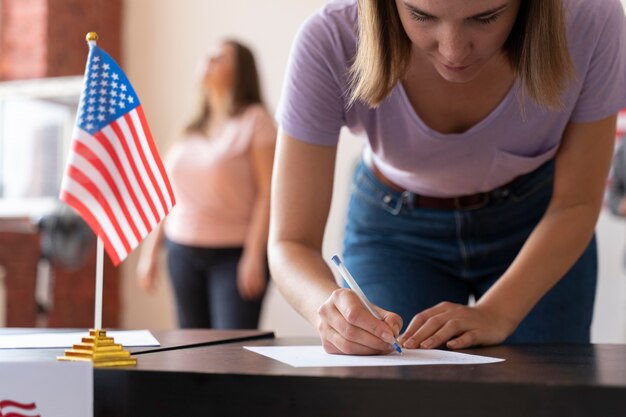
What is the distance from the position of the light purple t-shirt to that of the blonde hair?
64mm

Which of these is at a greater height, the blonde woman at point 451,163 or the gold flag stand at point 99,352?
the blonde woman at point 451,163

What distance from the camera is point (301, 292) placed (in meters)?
1.22

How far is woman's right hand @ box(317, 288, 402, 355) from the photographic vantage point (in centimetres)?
102

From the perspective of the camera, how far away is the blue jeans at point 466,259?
1.43 meters

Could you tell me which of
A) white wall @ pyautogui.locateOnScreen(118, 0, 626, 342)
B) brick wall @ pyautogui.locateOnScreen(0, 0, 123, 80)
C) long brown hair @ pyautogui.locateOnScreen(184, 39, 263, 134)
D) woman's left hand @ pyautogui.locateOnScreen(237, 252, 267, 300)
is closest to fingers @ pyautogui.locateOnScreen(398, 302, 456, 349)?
woman's left hand @ pyautogui.locateOnScreen(237, 252, 267, 300)

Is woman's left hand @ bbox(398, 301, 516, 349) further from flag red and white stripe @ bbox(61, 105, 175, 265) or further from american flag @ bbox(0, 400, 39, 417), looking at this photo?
american flag @ bbox(0, 400, 39, 417)

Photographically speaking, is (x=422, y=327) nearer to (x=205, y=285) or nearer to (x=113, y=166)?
(x=113, y=166)

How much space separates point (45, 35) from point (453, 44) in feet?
13.6

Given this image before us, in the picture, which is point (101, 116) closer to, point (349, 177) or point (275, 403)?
point (275, 403)

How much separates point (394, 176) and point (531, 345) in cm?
42

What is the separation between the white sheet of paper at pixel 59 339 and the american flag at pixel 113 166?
0.56 ft

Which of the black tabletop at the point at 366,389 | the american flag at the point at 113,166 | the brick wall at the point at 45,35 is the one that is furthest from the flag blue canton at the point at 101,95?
the brick wall at the point at 45,35

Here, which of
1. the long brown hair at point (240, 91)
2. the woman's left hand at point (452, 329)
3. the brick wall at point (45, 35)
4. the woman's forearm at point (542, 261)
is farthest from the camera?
the brick wall at point (45, 35)

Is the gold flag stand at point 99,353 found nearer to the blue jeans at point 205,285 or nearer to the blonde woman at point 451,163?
the blonde woman at point 451,163
